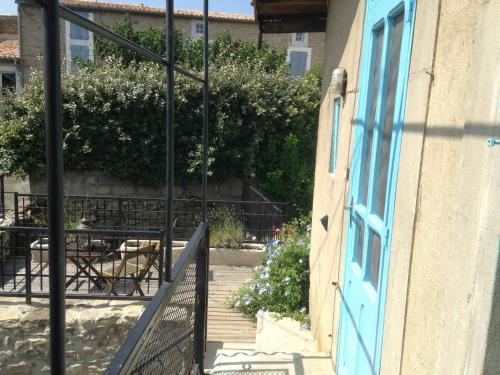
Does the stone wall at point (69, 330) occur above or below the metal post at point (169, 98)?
below

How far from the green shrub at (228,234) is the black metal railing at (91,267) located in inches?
40.6

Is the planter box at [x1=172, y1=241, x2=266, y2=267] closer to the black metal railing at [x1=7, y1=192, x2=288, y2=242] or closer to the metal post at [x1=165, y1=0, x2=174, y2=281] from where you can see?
the black metal railing at [x1=7, y1=192, x2=288, y2=242]

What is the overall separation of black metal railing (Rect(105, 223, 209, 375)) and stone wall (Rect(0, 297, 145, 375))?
183 cm

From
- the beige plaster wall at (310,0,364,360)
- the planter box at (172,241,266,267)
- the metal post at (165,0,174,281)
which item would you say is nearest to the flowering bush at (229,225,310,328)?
the beige plaster wall at (310,0,364,360)

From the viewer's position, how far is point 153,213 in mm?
9250


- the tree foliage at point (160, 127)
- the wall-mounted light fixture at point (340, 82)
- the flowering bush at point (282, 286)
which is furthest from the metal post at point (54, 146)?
the tree foliage at point (160, 127)

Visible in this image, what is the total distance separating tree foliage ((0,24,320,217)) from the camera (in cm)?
945

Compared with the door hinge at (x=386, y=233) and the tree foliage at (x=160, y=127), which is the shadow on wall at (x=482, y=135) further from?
the tree foliage at (x=160, y=127)

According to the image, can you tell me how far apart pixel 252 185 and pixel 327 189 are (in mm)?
6022

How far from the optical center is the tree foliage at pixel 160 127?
9445 millimetres

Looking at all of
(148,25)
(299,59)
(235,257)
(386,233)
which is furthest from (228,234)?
(299,59)

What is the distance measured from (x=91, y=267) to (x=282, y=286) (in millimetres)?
2468

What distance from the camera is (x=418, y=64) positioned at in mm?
1809

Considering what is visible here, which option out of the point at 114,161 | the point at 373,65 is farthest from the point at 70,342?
the point at 114,161
